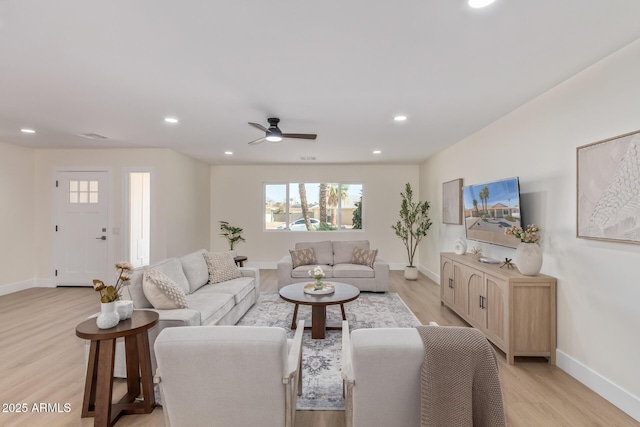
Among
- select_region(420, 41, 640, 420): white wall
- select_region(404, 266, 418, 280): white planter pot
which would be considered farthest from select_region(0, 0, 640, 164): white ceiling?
select_region(404, 266, 418, 280): white planter pot

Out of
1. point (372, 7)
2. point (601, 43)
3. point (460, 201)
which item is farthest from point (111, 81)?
point (460, 201)

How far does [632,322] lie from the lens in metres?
2.19

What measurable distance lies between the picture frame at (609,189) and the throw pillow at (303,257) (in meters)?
3.88

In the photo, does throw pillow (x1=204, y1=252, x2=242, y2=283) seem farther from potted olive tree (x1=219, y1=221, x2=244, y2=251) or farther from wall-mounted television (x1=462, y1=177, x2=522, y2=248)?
wall-mounted television (x1=462, y1=177, x2=522, y2=248)

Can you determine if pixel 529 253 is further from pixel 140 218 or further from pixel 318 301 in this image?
pixel 140 218

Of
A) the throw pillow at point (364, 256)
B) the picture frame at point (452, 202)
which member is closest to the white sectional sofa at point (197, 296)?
the throw pillow at point (364, 256)

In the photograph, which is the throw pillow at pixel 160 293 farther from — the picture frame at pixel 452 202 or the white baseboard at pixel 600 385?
the picture frame at pixel 452 202

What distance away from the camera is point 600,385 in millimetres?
2426

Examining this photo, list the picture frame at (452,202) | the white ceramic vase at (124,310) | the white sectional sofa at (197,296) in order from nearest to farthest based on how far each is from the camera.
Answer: the white ceramic vase at (124,310), the white sectional sofa at (197,296), the picture frame at (452,202)

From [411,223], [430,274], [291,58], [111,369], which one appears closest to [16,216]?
[111,369]

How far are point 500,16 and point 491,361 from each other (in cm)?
189

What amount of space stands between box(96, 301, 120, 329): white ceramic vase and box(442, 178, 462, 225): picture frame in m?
4.63

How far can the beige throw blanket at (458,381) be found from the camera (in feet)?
4.71

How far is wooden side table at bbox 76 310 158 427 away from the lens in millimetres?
2041
